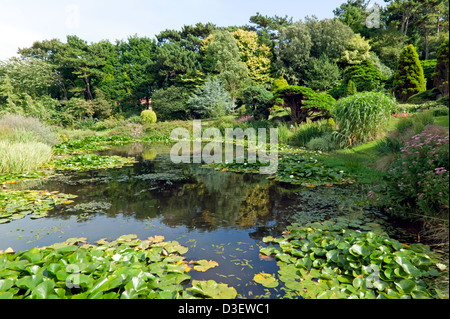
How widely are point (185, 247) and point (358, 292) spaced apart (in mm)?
1805

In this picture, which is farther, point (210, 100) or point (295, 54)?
point (295, 54)

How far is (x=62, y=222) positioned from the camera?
371 centimetres

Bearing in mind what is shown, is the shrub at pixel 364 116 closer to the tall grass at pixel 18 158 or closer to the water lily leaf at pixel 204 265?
the water lily leaf at pixel 204 265

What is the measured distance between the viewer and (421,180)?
305 cm

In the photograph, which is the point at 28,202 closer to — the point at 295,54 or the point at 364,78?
the point at 364,78

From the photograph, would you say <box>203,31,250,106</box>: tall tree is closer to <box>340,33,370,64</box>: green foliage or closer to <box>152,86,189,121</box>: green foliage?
<box>152,86,189,121</box>: green foliage

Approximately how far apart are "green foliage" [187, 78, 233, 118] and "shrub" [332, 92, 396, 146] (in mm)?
14641

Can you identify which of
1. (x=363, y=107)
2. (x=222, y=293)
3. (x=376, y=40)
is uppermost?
(x=376, y=40)

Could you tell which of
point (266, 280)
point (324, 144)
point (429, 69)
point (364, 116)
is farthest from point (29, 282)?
point (429, 69)

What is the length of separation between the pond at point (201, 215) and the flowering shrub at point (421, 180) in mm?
410

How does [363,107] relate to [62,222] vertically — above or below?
above

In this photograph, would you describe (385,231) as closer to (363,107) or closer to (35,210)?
(35,210)

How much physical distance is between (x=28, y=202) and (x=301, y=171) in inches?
234
